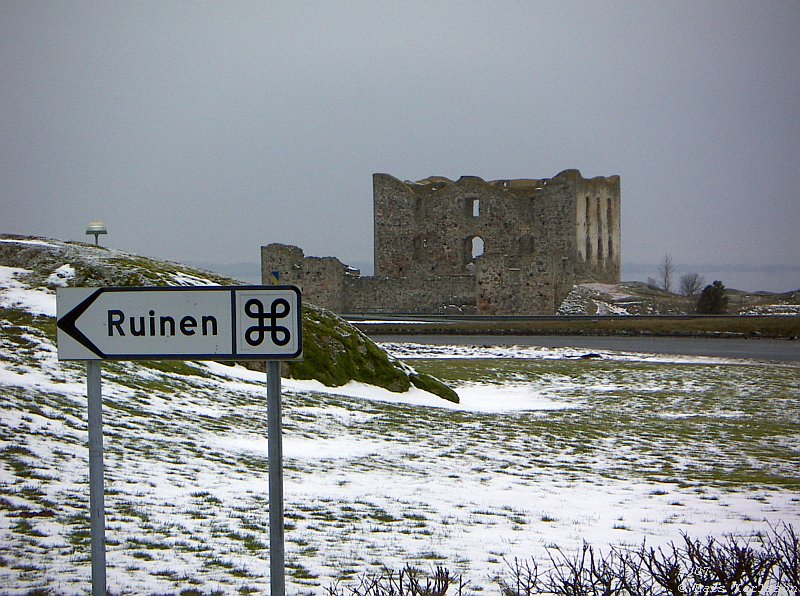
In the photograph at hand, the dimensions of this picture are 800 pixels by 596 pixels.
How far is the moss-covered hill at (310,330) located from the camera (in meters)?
18.0

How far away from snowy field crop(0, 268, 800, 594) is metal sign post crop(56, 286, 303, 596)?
157cm

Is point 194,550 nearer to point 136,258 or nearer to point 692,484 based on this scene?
point 692,484

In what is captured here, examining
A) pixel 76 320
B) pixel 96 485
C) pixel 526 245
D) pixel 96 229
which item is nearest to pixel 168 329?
pixel 76 320

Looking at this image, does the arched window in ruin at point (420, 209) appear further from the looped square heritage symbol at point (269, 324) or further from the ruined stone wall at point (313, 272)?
the looped square heritage symbol at point (269, 324)

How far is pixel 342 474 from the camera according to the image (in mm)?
9352

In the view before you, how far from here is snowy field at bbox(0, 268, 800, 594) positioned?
5.91 meters

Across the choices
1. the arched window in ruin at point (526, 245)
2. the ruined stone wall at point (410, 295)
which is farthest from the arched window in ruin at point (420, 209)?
the arched window in ruin at point (526, 245)

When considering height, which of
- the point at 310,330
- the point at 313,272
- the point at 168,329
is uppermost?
the point at 313,272

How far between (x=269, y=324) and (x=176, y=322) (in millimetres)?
421

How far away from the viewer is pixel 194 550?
6004 mm

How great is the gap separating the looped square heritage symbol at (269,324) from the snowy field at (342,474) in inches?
78.3

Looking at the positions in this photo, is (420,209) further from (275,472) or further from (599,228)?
(275,472)

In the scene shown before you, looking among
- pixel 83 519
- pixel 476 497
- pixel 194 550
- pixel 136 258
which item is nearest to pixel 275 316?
pixel 194 550


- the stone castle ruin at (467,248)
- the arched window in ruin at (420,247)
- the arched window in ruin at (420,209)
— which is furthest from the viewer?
the arched window in ruin at (420,247)
